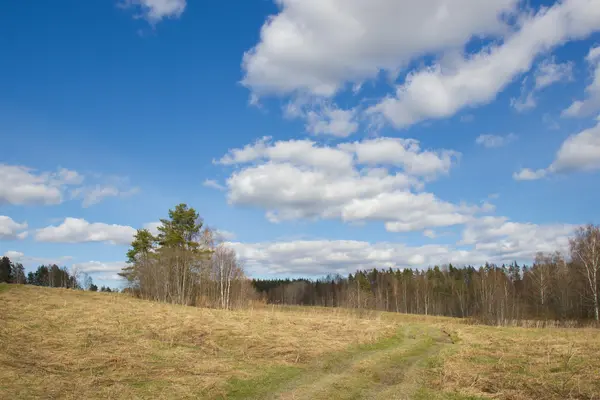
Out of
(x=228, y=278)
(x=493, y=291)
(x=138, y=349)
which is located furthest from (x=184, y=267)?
(x=493, y=291)

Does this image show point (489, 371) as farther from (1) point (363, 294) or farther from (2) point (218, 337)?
(1) point (363, 294)

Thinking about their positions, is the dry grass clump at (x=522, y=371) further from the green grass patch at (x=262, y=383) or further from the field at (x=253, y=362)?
the green grass patch at (x=262, y=383)

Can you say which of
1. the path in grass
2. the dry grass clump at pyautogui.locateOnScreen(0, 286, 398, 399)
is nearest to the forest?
the dry grass clump at pyautogui.locateOnScreen(0, 286, 398, 399)

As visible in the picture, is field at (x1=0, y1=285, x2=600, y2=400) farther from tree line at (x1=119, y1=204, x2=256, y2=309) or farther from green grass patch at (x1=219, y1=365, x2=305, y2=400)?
tree line at (x1=119, y1=204, x2=256, y2=309)

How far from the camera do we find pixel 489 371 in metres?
16.7

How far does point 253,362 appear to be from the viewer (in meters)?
18.2

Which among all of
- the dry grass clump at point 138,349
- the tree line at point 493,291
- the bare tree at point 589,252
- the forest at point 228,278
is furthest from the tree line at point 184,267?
the bare tree at point 589,252

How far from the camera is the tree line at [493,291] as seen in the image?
57844 mm

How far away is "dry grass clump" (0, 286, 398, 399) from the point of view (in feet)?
42.9

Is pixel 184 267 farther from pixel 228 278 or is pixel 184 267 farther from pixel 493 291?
pixel 493 291

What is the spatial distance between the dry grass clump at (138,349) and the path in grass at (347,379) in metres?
0.98

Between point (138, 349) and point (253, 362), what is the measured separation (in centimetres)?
567

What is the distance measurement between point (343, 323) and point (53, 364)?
77.1ft

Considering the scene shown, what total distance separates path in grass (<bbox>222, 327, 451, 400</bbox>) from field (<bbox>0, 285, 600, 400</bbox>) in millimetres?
Answer: 58
